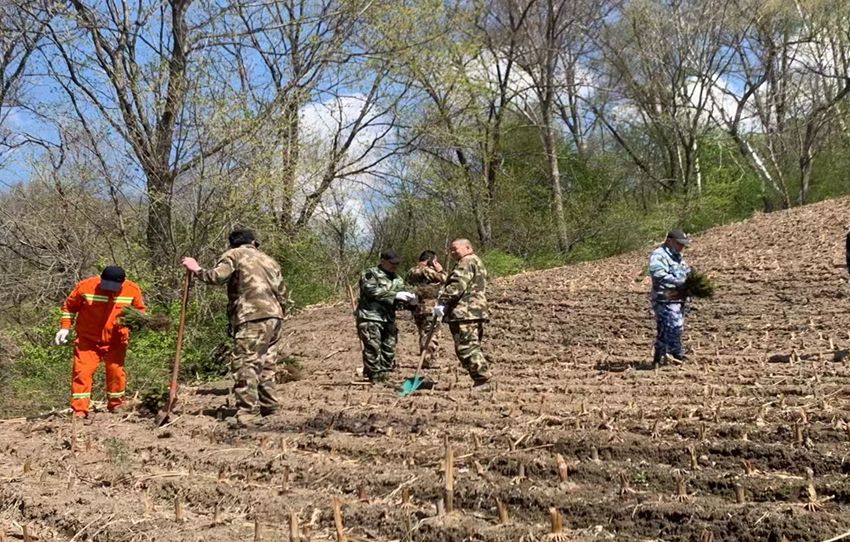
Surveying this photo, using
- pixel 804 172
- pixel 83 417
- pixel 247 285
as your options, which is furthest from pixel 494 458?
pixel 804 172

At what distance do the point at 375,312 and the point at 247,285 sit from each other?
1.90m

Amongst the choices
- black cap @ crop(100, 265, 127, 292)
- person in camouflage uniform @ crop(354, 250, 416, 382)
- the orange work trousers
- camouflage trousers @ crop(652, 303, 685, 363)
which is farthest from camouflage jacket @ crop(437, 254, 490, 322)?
the orange work trousers

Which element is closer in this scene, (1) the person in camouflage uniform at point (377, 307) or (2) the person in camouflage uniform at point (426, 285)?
(1) the person in camouflage uniform at point (377, 307)

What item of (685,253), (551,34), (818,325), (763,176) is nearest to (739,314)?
(818,325)

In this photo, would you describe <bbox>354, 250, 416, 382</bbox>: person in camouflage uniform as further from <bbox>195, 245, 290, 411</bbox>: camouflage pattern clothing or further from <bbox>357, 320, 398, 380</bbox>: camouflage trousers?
<bbox>195, 245, 290, 411</bbox>: camouflage pattern clothing

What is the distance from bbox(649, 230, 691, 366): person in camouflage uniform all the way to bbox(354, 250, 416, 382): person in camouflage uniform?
106 inches

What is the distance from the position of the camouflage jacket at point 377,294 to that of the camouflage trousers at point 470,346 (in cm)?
110

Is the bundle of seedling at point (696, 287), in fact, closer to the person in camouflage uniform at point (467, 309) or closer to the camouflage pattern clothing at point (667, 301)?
the camouflage pattern clothing at point (667, 301)

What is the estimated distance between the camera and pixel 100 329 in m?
7.86

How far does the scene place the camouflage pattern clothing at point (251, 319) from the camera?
6.97 m

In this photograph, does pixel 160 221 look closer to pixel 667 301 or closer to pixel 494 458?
pixel 667 301

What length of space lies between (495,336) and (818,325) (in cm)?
455

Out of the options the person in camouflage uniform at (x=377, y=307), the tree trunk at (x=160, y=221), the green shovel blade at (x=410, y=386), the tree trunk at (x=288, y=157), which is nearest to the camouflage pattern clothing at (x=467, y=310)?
the green shovel blade at (x=410, y=386)

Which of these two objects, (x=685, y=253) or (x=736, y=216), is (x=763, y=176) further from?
(x=685, y=253)
